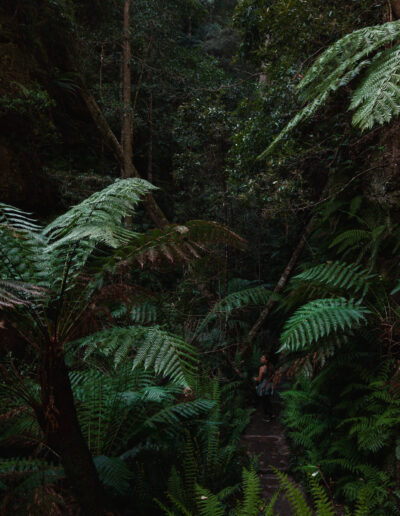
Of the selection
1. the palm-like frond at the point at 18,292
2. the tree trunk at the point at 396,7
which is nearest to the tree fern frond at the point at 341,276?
the tree trunk at the point at 396,7

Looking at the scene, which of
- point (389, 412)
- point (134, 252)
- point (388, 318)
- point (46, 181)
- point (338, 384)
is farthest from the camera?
point (46, 181)

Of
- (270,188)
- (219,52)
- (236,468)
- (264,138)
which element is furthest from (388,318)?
(219,52)

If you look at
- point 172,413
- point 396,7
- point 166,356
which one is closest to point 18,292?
point 166,356

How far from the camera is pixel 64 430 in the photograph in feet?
5.28

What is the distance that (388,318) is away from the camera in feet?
9.38

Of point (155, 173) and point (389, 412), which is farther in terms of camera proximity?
point (155, 173)

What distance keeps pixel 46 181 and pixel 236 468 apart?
6.45m

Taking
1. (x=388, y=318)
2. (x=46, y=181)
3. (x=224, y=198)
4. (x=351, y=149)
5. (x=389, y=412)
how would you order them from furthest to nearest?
(x=46, y=181) < (x=224, y=198) < (x=351, y=149) < (x=388, y=318) < (x=389, y=412)

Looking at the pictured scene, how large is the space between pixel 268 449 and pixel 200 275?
10.7 ft

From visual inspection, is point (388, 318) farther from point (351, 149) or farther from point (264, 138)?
point (264, 138)

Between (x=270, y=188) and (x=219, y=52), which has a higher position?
(x=219, y=52)

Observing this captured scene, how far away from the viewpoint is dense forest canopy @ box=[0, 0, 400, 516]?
1.69 meters

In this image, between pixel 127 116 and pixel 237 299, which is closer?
pixel 237 299

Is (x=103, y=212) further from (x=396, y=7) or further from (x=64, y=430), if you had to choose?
(x=396, y=7)
